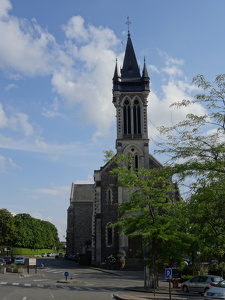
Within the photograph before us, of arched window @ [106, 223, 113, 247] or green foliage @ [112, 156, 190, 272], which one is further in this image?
arched window @ [106, 223, 113, 247]

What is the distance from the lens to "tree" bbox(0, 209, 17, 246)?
7944 centimetres

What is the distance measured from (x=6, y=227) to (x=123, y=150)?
4171 centimetres

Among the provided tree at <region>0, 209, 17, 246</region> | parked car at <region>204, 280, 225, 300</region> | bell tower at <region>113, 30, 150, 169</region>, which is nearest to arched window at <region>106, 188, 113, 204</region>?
bell tower at <region>113, 30, 150, 169</region>

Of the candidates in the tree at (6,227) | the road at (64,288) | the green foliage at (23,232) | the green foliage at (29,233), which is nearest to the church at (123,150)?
the road at (64,288)

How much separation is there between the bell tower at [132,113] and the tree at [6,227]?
40163 millimetres

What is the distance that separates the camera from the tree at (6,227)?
7944 centimetres

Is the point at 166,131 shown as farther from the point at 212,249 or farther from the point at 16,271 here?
the point at 16,271

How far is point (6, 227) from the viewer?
263 feet

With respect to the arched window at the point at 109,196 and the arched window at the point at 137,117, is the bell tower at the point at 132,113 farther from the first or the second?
the arched window at the point at 109,196

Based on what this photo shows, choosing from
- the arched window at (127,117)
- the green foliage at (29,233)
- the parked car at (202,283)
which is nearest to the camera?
the parked car at (202,283)

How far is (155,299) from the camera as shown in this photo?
1902cm

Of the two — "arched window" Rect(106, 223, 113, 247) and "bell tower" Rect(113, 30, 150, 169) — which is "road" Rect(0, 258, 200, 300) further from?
"bell tower" Rect(113, 30, 150, 169)

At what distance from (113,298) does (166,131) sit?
9.67 metres

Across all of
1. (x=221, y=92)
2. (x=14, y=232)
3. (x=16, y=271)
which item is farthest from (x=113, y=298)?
(x=14, y=232)
